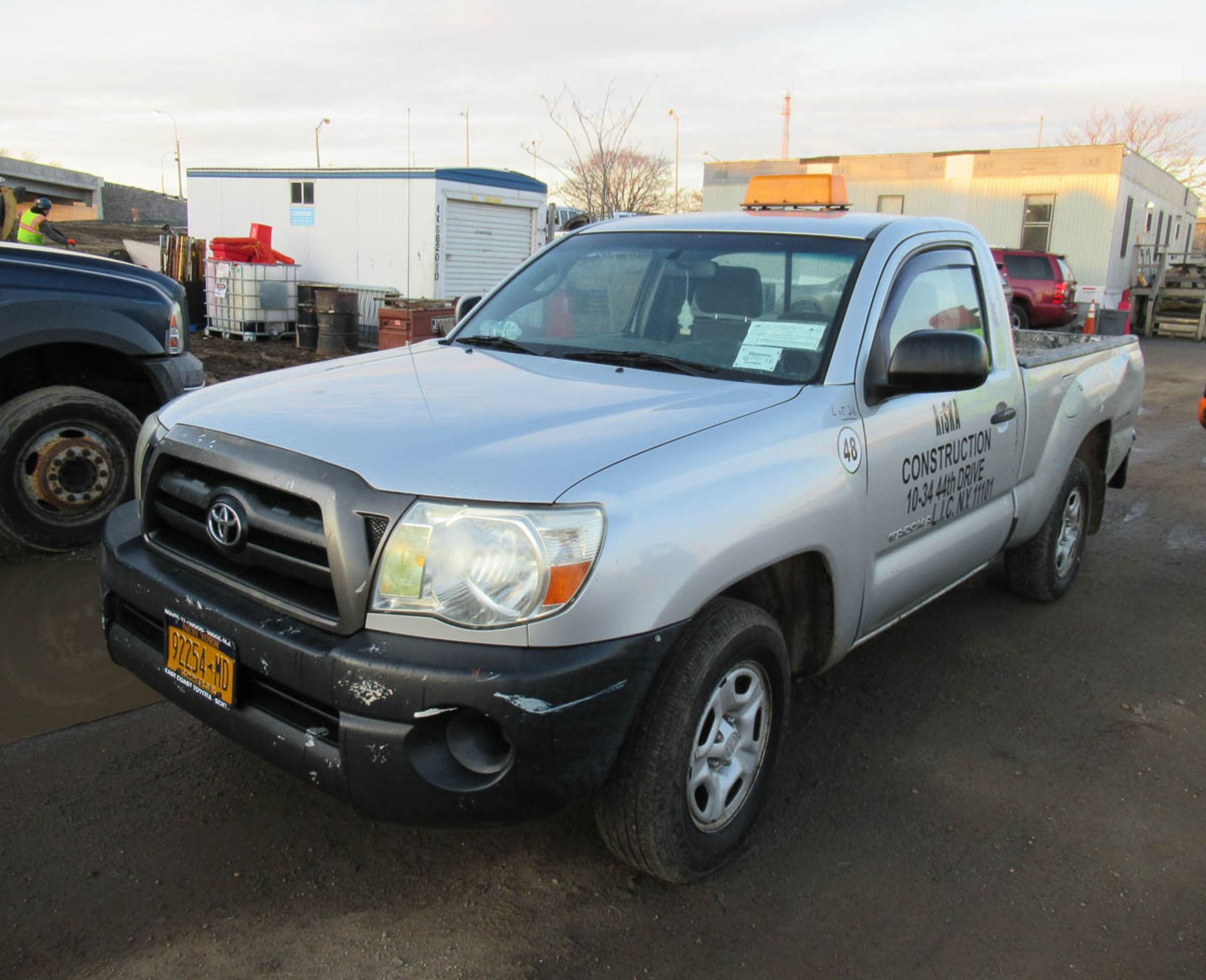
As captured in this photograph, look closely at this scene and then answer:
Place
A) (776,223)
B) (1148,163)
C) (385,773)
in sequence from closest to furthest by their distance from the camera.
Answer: (385,773), (776,223), (1148,163)

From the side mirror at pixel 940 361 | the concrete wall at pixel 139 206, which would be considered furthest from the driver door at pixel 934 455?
the concrete wall at pixel 139 206

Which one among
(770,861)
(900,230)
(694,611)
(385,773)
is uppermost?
(900,230)

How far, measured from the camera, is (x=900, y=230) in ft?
11.9

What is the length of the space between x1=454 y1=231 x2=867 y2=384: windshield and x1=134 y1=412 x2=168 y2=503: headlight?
124 centimetres

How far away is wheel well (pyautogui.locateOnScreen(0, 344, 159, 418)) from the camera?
5.33 meters

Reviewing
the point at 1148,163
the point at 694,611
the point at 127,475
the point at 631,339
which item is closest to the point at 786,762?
the point at 694,611

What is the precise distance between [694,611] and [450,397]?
98 centimetres

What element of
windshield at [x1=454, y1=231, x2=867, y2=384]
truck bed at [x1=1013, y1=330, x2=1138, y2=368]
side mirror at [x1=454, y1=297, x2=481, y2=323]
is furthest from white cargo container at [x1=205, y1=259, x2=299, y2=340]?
windshield at [x1=454, y1=231, x2=867, y2=384]

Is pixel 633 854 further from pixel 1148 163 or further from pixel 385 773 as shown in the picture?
pixel 1148 163

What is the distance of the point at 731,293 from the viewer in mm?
3479

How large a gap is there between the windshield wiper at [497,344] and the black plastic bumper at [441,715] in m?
1.52

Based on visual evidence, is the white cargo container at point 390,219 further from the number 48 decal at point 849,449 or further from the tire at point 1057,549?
the number 48 decal at point 849,449

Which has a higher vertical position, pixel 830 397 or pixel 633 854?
pixel 830 397

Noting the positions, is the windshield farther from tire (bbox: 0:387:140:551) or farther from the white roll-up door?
the white roll-up door
